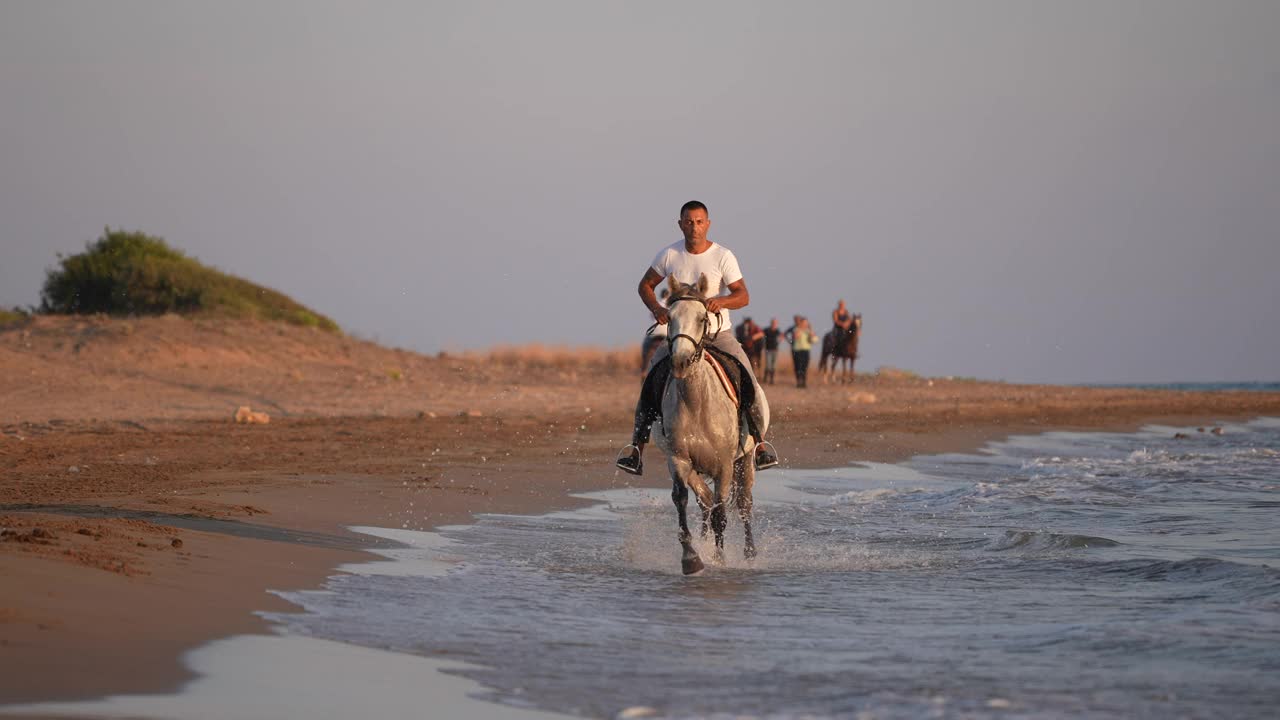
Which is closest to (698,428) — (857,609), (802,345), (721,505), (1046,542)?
(721,505)

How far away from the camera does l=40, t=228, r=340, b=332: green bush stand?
35062mm

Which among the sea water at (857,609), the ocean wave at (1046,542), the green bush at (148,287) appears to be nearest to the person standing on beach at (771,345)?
the green bush at (148,287)

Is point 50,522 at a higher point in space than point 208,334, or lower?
lower

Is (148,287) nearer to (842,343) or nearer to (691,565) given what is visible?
(842,343)

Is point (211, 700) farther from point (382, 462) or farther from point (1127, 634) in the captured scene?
point (382, 462)

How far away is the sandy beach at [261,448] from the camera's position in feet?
20.6

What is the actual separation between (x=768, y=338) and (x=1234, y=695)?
3301 centimetres

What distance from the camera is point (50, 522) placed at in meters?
Answer: 8.45

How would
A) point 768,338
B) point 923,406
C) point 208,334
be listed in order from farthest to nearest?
point 768,338 → point 923,406 → point 208,334

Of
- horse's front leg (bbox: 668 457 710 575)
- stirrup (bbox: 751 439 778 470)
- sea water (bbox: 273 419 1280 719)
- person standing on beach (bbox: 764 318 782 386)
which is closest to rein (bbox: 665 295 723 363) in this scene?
horse's front leg (bbox: 668 457 710 575)

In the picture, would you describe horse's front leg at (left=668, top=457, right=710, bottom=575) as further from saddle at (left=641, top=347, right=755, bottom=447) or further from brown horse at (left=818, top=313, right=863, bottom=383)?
brown horse at (left=818, top=313, right=863, bottom=383)

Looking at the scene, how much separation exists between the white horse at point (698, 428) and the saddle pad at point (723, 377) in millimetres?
22

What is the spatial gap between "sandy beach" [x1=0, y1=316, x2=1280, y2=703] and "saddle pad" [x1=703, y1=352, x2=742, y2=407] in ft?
9.32

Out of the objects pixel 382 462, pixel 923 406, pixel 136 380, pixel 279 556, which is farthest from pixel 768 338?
pixel 279 556
